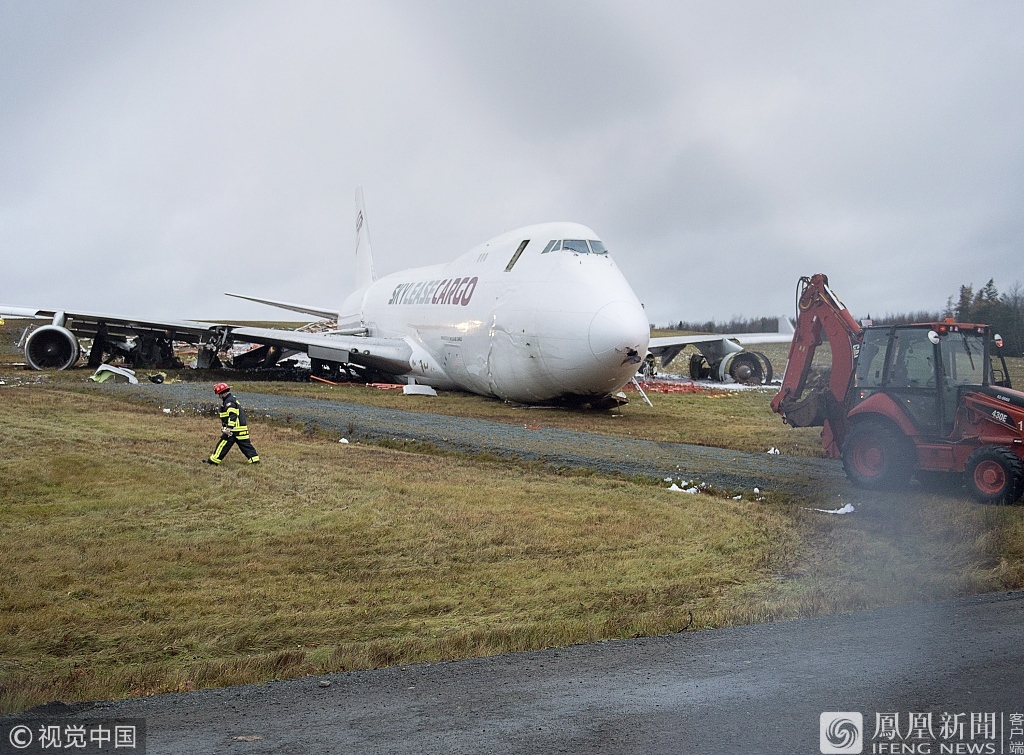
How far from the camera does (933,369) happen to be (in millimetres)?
11789

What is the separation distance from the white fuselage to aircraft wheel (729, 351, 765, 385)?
1505 cm

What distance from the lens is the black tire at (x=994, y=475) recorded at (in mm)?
10383

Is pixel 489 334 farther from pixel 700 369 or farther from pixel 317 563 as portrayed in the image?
pixel 700 369

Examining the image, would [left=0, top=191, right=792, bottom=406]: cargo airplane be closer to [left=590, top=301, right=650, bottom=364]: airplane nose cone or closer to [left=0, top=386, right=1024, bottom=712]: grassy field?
[left=590, top=301, right=650, bottom=364]: airplane nose cone

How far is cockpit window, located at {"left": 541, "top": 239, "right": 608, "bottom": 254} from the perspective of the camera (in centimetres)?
2370

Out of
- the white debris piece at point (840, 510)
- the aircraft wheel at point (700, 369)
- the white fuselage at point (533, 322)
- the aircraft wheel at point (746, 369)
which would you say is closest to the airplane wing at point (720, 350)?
the aircraft wheel at point (746, 369)

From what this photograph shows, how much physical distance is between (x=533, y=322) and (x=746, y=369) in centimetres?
1913

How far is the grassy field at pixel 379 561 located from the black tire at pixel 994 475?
0.78 ft

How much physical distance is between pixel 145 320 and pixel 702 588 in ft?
101

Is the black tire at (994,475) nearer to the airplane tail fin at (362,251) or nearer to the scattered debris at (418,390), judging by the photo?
the scattered debris at (418,390)

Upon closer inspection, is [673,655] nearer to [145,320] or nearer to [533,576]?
[533,576]

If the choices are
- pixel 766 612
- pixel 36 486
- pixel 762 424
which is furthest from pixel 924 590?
pixel 762 424

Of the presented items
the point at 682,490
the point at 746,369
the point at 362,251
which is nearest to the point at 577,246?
the point at 682,490

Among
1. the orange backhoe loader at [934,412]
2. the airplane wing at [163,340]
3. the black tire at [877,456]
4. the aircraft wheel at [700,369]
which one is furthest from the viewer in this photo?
the aircraft wheel at [700,369]
